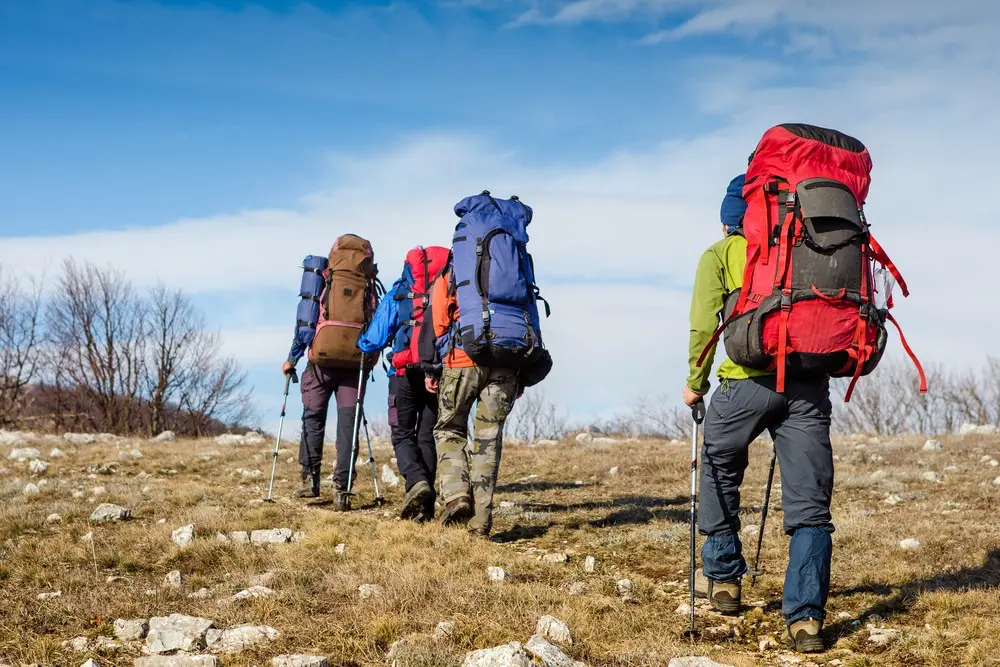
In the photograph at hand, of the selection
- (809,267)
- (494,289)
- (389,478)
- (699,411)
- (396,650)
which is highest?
(494,289)

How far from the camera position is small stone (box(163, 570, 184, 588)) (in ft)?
18.6

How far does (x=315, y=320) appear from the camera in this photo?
9.71 meters

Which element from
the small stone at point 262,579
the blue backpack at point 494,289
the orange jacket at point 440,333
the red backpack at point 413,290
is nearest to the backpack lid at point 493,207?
the blue backpack at point 494,289

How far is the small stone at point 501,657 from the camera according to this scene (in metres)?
3.82

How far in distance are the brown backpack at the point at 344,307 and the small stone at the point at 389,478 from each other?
2.11m

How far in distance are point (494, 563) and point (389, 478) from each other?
5214 millimetres

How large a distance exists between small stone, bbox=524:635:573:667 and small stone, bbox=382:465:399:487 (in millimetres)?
6888

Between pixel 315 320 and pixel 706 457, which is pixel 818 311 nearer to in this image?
pixel 706 457

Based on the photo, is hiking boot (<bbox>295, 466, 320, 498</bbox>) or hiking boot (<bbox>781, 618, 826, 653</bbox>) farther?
hiking boot (<bbox>295, 466, 320, 498</bbox>)

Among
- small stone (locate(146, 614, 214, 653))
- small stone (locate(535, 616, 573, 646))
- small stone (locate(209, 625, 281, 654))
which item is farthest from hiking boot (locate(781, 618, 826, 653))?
small stone (locate(146, 614, 214, 653))

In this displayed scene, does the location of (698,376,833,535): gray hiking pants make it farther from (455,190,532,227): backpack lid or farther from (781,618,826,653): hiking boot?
(455,190,532,227): backpack lid

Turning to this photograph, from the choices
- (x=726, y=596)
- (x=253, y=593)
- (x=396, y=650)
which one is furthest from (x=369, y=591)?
(x=726, y=596)

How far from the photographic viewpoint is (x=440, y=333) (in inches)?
287

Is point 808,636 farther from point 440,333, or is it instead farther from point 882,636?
point 440,333
